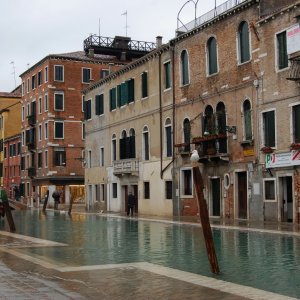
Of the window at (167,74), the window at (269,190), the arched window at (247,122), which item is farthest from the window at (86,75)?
the window at (269,190)

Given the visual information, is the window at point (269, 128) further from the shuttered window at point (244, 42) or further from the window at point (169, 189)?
the window at point (169, 189)

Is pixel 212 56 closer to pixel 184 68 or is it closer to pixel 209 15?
pixel 209 15

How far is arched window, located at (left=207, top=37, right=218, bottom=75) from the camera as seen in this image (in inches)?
1213

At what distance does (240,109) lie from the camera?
93.5 feet

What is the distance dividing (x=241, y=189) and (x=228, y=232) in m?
7.37

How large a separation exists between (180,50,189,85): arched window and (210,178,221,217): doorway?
605 centimetres

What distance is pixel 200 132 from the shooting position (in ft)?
104

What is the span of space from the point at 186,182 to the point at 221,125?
5.00 m

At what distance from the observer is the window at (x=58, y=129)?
60656mm

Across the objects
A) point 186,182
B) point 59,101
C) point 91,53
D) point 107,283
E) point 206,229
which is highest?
point 91,53

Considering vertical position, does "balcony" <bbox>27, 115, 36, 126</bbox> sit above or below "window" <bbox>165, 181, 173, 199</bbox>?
above

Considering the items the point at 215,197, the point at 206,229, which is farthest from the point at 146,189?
the point at 206,229

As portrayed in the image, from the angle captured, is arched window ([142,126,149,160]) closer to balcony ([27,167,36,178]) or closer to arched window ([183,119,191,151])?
arched window ([183,119,191,151])

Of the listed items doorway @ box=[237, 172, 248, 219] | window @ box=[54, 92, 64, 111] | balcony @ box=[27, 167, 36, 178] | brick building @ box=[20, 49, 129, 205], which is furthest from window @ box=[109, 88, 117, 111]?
balcony @ box=[27, 167, 36, 178]
